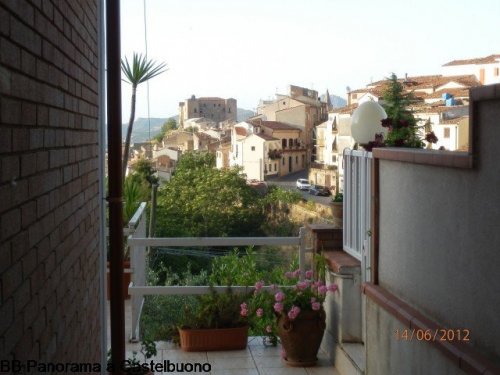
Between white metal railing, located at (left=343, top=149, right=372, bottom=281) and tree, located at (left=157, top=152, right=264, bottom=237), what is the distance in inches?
836

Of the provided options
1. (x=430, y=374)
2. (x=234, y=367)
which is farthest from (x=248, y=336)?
(x=430, y=374)

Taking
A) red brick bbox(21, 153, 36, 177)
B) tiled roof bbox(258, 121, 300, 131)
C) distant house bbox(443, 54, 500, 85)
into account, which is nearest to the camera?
red brick bbox(21, 153, 36, 177)

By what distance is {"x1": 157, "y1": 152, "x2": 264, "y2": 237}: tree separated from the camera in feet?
93.0

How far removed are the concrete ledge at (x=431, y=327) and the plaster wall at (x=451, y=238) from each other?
0.11ft

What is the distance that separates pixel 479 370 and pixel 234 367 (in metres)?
3.03

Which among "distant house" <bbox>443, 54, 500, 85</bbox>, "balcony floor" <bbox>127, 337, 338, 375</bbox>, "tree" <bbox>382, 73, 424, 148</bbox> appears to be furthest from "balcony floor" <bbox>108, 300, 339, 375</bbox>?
"distant house" <bbox>443, 54, 500, 85</bbox>

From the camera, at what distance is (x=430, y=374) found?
3.10 meters

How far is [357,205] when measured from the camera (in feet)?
17.3

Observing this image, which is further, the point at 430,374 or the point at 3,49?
the point at 430,374

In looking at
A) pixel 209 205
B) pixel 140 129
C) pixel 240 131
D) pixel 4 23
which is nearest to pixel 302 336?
pixel 4 23

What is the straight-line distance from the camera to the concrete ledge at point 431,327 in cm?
254

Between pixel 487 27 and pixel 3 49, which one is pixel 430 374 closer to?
pixel 3 49

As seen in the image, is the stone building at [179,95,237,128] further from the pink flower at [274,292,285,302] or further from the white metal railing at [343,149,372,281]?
the pink flower at [274,292,285,302]

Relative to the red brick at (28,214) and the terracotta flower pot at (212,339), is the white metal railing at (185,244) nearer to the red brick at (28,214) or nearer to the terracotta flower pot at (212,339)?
the terracotta flower pot at (212,339)
